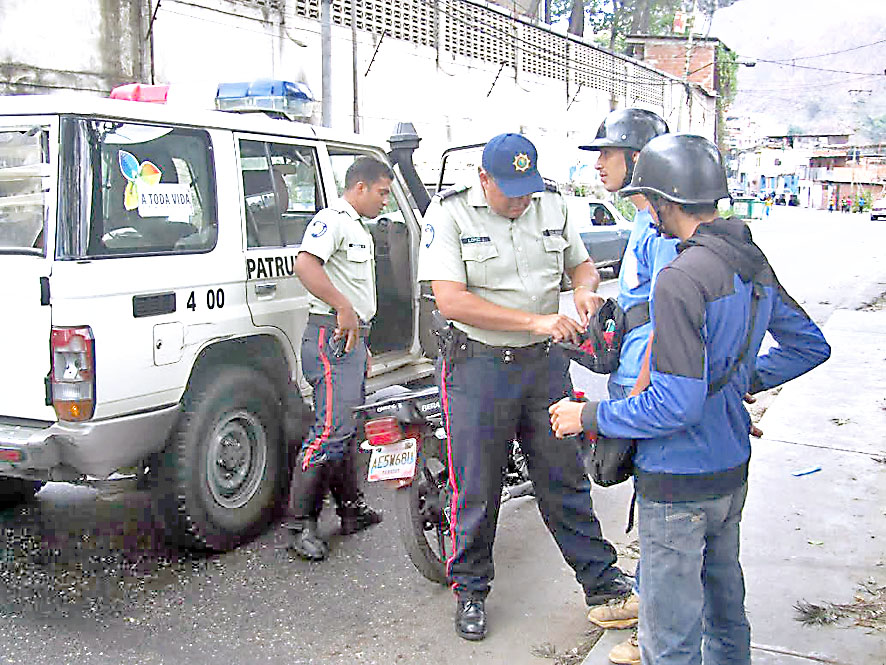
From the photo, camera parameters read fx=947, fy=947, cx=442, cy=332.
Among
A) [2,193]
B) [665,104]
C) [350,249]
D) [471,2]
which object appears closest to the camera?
[2,193]

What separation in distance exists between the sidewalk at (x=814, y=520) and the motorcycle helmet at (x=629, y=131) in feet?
6.04

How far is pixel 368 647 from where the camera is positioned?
12.0 feet

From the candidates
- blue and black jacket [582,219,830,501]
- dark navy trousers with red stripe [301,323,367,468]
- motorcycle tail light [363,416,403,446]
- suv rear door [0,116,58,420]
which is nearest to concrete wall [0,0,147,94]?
suv rear door [0,116,58,420]

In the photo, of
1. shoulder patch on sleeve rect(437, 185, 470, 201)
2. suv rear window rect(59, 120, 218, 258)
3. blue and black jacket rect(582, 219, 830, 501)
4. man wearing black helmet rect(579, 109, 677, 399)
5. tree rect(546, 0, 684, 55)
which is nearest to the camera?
blue and black jacket rect(582, 219, 830, 501)

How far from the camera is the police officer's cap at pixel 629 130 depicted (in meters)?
3.50

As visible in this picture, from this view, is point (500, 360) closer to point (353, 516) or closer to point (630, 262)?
point (630, 262)

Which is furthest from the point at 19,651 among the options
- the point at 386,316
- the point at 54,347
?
the point at 386,316

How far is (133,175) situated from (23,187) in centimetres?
47

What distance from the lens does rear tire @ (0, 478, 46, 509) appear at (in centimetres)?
500

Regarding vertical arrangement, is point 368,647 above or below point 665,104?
below

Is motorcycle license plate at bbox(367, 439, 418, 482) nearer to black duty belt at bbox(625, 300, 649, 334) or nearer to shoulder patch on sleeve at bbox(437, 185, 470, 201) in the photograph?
shoulder patch on sleeve at bbox(437, 185, 470, 201)

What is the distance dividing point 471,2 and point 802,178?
76921 mm

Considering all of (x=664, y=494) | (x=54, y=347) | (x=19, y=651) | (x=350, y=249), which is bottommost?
(x=19, y=651)

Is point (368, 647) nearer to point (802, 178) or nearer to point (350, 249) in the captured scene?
point (350, 249)
